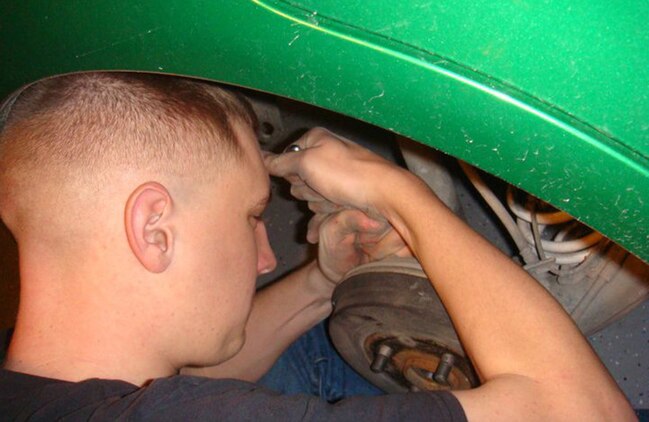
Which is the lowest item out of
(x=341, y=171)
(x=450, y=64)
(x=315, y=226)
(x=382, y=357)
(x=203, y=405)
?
(x=382, y=357)

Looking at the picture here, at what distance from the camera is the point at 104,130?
81cm

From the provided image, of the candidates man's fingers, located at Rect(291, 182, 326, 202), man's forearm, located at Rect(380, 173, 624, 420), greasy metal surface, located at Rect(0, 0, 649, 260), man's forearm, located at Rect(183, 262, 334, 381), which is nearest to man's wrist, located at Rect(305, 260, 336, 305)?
man's forearm, located at Rect(183, 262, 334, 381)

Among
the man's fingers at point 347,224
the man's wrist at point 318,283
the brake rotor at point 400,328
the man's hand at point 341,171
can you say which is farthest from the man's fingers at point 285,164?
the man's wrist at point 318,283

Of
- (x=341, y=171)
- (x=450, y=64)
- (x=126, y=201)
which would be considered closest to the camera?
(x=450, y=64)

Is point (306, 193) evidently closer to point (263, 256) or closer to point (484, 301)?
point (263, 256)

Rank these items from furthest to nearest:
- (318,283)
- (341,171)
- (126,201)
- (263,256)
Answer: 1. (318,283)
2. (263,256)
3. (341,171)
4. (126,201)

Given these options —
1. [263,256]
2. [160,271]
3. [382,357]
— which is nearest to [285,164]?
[263,256]

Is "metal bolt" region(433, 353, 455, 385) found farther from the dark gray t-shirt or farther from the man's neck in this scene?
the man's neck

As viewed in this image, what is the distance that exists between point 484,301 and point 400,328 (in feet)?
0.74

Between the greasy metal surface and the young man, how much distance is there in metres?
0.12

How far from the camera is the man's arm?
777mm

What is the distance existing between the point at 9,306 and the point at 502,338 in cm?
169

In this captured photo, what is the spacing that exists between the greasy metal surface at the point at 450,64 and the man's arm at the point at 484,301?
0.53 feet

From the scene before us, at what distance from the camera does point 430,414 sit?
686 mm
